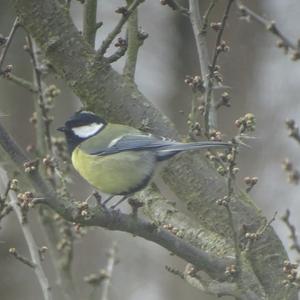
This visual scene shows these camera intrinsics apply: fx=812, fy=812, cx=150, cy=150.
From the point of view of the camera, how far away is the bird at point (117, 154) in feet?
8.95

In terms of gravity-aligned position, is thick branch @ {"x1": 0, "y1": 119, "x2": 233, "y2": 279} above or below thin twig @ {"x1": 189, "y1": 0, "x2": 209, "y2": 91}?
below

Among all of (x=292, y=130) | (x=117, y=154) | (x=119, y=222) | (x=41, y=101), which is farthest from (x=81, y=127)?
Result: (x=292, y=130)

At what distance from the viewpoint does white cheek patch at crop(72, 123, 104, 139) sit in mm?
2893

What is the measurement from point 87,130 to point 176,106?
150 inches

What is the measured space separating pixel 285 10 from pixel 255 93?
749 millimetres

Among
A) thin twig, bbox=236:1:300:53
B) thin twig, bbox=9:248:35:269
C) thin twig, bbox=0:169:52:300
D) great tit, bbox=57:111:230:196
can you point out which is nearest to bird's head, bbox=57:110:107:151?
great tit, bbox=57:111:230:196

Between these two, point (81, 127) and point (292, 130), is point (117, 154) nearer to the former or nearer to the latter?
point (81, 127)

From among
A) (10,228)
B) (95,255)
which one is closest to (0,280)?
(10,228)

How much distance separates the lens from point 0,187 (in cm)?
287

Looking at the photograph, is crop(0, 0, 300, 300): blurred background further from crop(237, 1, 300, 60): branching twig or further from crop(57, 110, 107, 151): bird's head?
crop(237, 1, 300, 60): branching twig

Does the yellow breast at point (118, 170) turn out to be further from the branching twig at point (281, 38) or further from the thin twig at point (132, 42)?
the branching twig at point (281, 38)

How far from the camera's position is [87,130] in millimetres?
2963

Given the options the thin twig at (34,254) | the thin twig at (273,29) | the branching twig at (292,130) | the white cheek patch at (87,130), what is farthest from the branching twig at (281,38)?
the white cheek patch at (87,130)

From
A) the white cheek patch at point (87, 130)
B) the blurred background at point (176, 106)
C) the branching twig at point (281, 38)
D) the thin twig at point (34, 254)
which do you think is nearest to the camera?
the branching twig at point (281, 38)
